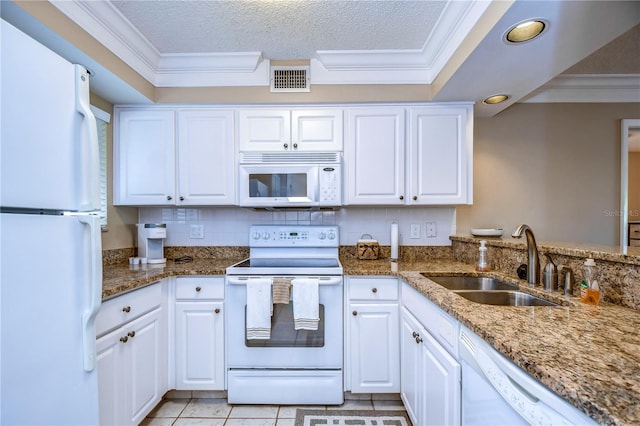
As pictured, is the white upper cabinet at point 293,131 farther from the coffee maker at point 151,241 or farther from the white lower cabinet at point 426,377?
the white lower cabinet at point 426,377

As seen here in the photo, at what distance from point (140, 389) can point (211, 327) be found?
1.55 feet

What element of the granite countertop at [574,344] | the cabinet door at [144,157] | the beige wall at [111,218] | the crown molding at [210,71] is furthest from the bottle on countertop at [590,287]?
the beige wall at [111,218]

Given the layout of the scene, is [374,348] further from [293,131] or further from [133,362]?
[293,131]

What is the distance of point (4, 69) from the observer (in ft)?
2.55

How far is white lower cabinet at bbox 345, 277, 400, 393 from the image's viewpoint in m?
1.91

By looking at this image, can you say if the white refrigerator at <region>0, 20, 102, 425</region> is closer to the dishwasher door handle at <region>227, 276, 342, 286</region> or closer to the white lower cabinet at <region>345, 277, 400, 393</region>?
the dishwasher door handle at <region>227, 276, 342, 286</region>

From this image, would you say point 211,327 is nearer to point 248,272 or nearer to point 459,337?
point 248,272

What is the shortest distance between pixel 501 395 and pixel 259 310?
4.46 ft

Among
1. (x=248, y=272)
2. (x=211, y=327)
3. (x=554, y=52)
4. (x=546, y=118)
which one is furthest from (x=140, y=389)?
(x=546, y=118)

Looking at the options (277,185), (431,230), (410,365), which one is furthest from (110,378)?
(431,230)

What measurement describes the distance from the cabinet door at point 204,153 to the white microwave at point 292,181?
0.17 meters

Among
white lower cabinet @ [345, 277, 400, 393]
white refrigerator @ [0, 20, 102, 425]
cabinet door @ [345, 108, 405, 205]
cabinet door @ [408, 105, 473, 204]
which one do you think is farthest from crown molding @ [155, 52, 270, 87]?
white lower cabinet @ [345, 277, 400, 393]

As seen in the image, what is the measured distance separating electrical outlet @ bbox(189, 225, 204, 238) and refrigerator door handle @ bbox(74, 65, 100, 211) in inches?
59.9

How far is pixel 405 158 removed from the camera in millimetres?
2236
